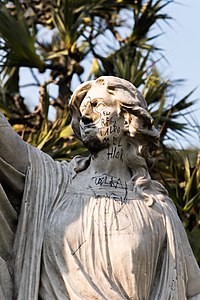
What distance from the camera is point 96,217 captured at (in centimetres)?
944

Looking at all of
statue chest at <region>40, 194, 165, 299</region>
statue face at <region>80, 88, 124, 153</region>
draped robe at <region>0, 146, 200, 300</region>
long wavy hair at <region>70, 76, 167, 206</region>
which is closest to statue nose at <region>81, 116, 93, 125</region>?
statue face at <region>80, 88, 124, 153</region>

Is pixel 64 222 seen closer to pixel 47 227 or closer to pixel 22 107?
pixel 47 227

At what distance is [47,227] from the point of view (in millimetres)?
9453

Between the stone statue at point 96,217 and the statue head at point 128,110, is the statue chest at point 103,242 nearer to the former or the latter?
the stone statue at point 96,217

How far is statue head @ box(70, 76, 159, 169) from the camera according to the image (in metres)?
9.74

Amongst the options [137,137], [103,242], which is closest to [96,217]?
[103,242]

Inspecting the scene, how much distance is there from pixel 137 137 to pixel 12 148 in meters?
A: 0.76

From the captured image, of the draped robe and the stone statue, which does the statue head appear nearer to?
the stone statue

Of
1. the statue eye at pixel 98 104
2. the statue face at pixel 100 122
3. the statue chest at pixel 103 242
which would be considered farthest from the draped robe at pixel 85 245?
the statue eye at pixel 98 104

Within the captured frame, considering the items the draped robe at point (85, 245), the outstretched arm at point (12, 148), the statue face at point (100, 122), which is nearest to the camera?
the draped robe at point (85, 245)

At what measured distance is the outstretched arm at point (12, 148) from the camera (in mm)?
9398

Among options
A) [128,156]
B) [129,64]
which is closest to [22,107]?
[129,64]

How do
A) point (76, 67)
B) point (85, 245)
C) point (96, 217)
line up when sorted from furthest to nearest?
point (76, 67), point (96, 217), point (85, 245)

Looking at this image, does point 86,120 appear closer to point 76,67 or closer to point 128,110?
point 128,110
